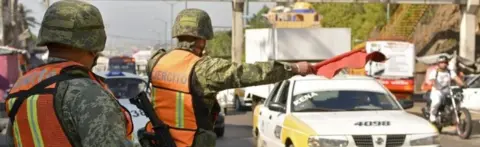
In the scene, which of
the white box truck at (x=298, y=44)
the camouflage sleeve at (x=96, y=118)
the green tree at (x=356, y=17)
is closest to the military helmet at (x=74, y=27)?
the camouflage sleeve at (x=96, y=118)

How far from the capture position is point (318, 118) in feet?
31.2

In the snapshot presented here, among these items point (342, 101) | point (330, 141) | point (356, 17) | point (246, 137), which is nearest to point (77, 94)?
point (330, 141)

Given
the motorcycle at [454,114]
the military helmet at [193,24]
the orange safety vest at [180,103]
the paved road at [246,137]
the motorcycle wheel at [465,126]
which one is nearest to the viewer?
the orange safety vest at [180,103]

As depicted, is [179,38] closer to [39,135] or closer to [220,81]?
[220,81]

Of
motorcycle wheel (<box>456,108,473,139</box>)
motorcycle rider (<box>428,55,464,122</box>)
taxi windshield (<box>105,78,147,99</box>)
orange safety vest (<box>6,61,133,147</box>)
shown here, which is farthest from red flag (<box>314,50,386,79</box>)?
motorcycle rider (<box>428,55,464,122</box>)

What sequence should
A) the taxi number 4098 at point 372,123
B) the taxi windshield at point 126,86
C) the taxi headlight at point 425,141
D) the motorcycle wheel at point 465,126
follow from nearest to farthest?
the taxi headlight at point 425,141
the taxi number 4098 at point 372,123
the taxi windshield at point 126,86
the motorcycle wheel at point 465,126

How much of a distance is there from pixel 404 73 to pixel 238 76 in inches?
1106

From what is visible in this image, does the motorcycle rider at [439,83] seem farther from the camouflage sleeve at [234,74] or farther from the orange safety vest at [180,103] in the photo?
the camouflage sleeve at [234,74]

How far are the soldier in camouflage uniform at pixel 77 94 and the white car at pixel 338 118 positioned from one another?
6307 mm

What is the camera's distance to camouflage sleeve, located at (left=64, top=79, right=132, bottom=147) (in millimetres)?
2514

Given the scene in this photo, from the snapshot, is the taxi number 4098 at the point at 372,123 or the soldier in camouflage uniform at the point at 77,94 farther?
the taxi number 4098 at the point at 372,123

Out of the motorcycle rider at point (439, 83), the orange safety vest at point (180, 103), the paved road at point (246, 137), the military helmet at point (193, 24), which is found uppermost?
the military helmet at point (193, 24)

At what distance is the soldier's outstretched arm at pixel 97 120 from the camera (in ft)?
8.24

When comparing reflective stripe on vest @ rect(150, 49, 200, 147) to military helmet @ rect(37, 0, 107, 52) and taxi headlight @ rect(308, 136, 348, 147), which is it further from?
taxi headlight @ rect(308, 136, 348, 147)
